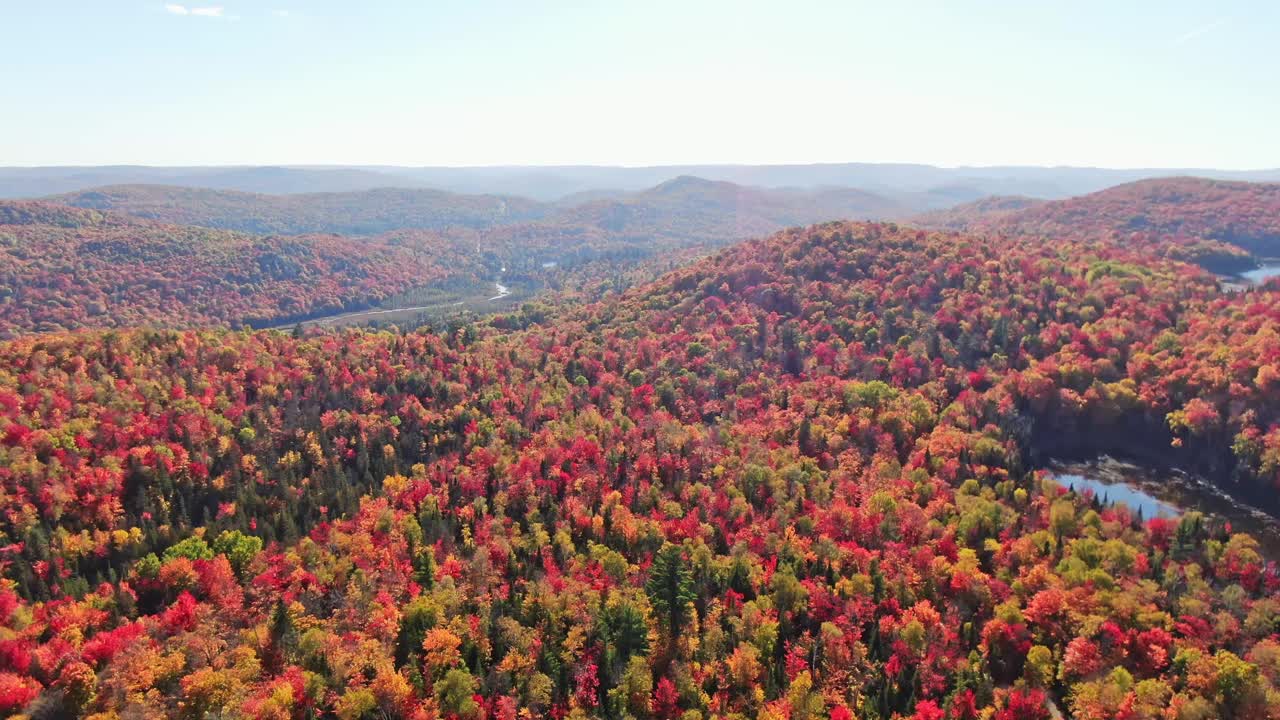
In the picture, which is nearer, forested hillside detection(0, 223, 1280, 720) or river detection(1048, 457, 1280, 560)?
→ forested hillside detection(0, 223, 1280, 720)

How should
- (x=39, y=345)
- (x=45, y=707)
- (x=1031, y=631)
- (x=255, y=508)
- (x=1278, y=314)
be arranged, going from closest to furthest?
(x=45, y=707) < (x=1031, y=631) < (x=255, y=508) < (x=39, y=345) < (x=1278, y=314)

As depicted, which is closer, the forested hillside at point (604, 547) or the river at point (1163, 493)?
the forested hillside at point (604, 547)

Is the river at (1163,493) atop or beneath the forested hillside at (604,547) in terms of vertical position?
beneath

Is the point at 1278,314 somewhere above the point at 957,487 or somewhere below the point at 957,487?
above

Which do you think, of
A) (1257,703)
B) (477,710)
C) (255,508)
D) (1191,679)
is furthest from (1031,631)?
(255,508)

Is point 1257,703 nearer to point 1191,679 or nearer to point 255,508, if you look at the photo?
point 1191,679
